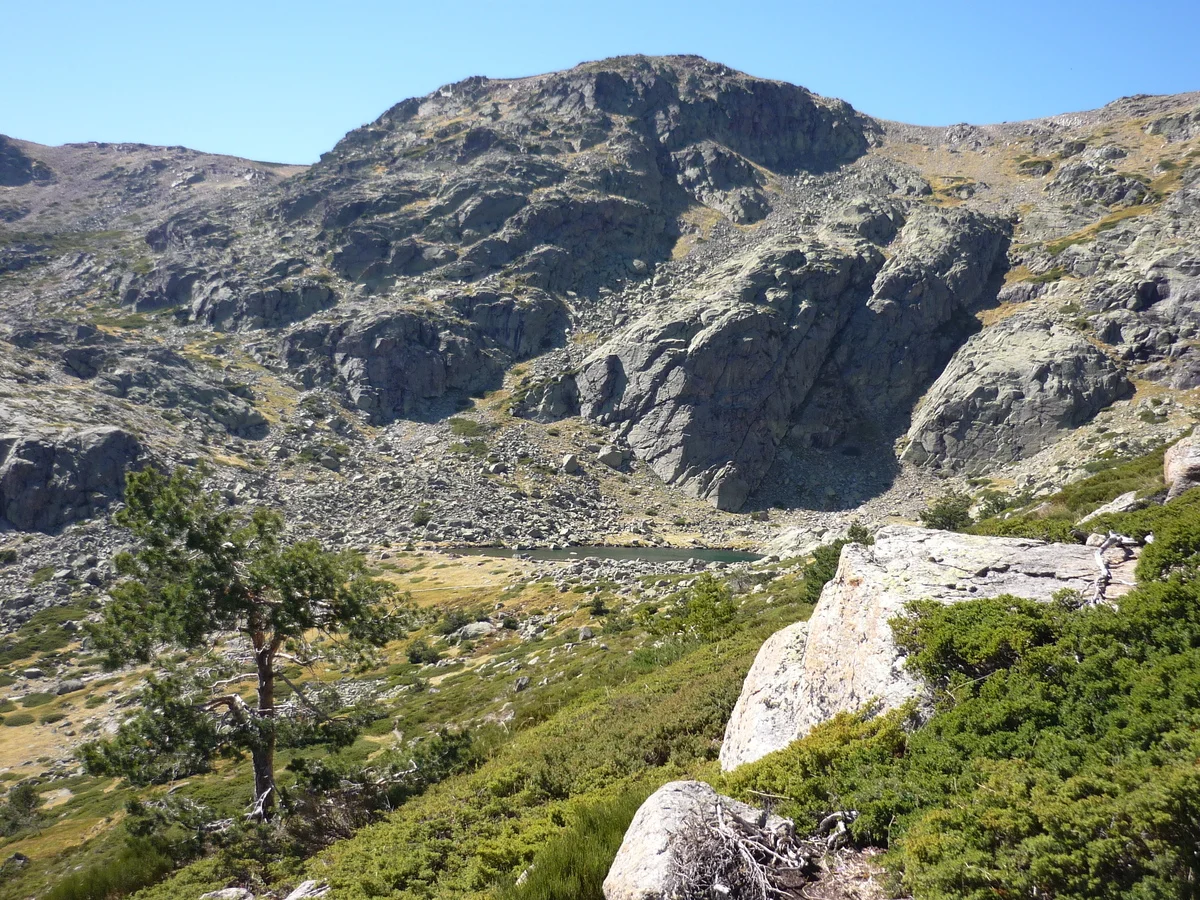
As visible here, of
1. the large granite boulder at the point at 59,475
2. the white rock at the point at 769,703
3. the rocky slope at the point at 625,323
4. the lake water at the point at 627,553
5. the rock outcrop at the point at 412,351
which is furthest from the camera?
the rock outcrop at the point at 412,351

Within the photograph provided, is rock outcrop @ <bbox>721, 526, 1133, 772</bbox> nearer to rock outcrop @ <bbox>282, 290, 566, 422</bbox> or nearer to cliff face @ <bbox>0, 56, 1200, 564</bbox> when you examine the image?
cliff face @ <bbox>0, 56, 1200, 564</bbox>

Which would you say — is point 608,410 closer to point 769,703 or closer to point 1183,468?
point 1183,468

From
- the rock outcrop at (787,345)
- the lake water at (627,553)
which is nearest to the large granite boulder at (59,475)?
the lake water at (627,553)

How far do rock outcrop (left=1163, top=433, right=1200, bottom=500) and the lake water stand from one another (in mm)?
44300

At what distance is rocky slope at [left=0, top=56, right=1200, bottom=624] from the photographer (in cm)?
6838

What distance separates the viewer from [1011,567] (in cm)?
895

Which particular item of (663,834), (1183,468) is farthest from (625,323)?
(663,834)

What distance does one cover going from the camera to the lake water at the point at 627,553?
57.6 meters

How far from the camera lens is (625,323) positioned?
102 m

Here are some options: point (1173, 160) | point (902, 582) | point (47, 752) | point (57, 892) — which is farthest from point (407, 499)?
point (1173, 160)

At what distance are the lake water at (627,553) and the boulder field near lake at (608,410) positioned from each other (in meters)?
1.21

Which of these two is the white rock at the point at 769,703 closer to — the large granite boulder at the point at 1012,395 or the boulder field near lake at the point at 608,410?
the boulder field near lake at the point at 608,410

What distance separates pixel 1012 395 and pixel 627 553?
53477 millimetres

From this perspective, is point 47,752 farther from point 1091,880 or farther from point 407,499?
point 407,499
